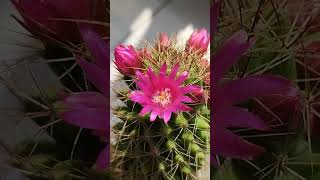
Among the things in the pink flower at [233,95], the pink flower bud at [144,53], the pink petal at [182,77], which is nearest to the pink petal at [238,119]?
the pink flower at [233,95]

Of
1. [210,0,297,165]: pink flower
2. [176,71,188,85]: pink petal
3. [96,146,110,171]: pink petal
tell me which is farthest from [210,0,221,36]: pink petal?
[96,146,110,171]: pink petal

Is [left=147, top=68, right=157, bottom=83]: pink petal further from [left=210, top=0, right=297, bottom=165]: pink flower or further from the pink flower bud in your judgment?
[left=210, top=0, right=297, bottom=165]: pink flower

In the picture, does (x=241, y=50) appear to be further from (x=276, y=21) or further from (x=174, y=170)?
(x=174, y=170)

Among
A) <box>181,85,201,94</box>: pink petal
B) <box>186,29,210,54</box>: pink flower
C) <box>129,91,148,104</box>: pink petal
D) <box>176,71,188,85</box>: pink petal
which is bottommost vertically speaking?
<box>129,91,148,104</box>: pink petal

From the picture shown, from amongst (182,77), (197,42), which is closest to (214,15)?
(197,42)

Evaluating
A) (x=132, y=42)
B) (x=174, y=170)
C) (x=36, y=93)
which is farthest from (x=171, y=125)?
(x=36, y=93)

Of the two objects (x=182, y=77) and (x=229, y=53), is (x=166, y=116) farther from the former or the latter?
(x=229, y=53)
